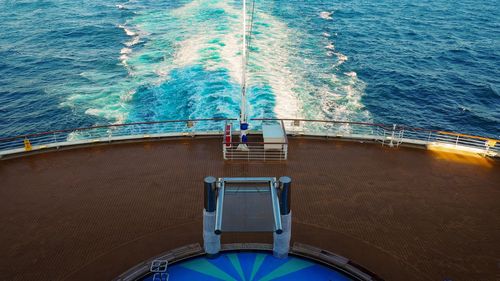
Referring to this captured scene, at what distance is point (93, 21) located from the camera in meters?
63.2

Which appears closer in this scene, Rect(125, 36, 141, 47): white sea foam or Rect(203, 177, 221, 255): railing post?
Rect(203, 177, 221, 255): railing post

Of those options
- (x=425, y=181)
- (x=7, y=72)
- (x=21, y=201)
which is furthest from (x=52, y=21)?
(x=425, y=181)

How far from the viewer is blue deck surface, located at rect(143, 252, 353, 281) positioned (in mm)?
12648

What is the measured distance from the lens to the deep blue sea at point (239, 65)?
118 feet

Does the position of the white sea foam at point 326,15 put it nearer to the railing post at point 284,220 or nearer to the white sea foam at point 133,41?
the white sea foam at point 133,41

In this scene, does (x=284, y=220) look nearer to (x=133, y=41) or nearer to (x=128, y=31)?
(x=133, y=41)

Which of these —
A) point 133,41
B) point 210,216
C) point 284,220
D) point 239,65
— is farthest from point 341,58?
point 210,216

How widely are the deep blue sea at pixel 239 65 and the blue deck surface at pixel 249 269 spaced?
769 inches

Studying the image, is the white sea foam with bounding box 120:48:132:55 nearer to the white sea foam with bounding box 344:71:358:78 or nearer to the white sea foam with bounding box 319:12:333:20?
the white sea foam with bounding box 344:71:358:78

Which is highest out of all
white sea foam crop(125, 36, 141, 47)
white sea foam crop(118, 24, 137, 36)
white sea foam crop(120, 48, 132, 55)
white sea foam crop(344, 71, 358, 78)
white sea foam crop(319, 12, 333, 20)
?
white sea foam crop(319, 12, 333, 20)

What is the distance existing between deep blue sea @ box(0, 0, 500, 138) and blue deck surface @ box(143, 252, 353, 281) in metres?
19.5

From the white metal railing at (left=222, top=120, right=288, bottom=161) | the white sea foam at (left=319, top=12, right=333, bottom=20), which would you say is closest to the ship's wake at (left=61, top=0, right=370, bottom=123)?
the white sea foam at (left=319, top=12, right=333, bottom=20)

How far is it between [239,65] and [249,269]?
31.0 meters

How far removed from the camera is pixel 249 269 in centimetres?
1288
